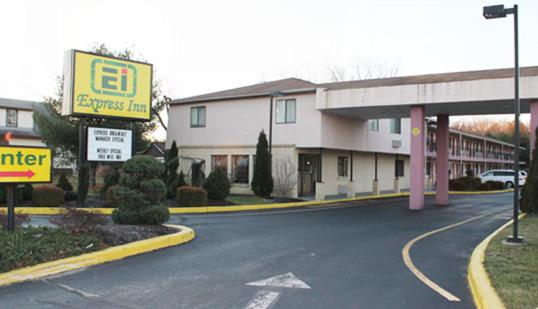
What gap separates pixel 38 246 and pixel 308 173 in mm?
20150

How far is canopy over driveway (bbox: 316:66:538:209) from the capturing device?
1871cm

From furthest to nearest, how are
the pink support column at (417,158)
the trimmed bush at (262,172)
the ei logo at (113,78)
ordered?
the trimmed bush at (262,172), the pink support column at (417,158), the ei logo at (113,78)

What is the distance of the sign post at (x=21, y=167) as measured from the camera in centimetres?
824

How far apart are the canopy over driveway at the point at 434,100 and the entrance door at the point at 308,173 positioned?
11.3 ft

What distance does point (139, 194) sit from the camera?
10656 millimetres

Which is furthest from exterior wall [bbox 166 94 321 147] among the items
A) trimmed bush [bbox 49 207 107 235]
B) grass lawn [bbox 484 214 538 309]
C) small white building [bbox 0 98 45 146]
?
small white building [bbox 0 98 45 146]

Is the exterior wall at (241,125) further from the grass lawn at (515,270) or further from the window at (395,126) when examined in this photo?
the grass lawn at (515,270)

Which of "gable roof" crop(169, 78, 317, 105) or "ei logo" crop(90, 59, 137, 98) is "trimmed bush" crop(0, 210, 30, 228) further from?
"gable roof" crop(169, 78, 317, 105)

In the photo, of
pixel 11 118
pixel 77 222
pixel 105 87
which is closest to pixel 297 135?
pixel 105 87

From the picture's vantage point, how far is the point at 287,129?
24.9 metres

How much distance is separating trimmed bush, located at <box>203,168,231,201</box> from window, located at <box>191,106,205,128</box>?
7894mm

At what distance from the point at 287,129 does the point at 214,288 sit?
18794 mm

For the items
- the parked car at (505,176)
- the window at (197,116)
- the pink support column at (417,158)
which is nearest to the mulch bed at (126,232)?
the pink support column at (417,158)

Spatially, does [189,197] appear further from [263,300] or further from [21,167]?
[263,300]
